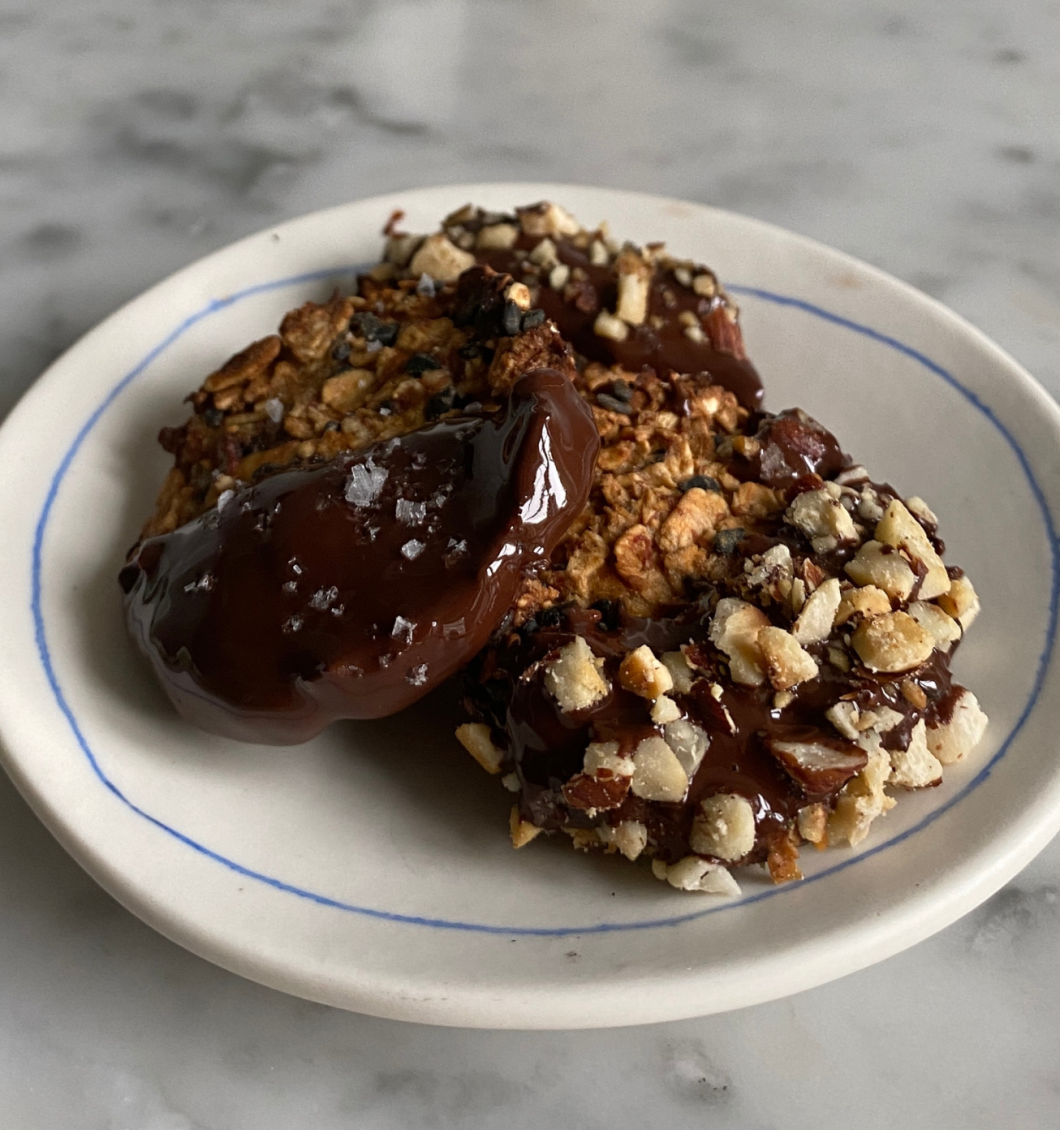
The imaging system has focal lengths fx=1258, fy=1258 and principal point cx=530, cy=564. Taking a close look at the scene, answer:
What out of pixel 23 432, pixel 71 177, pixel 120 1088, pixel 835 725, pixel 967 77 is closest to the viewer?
pixel 835 725

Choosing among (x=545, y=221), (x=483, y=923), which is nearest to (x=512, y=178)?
(x=545, y=221)

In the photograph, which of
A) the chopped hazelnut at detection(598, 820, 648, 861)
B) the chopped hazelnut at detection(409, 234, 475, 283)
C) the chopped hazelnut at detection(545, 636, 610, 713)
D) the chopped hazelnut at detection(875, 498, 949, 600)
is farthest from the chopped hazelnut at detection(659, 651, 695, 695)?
the chopped hazelnut at detection(409, 234, 475, 283)

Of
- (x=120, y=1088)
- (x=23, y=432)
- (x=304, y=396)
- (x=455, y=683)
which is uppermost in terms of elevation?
(x=304, y=396)

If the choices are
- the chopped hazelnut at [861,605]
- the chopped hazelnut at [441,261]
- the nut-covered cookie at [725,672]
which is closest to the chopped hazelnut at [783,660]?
the nut-covered cookie at [725,672]

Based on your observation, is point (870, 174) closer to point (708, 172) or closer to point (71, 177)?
point (708, 172)

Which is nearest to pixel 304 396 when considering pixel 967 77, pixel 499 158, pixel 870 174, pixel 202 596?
pixel 202 596

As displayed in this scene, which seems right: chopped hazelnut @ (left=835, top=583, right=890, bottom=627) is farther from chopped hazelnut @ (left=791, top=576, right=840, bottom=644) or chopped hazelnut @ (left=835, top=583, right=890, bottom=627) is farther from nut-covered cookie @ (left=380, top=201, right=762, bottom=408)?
nut-covered cookie @ (left=380, top=201, right=762, bottom=408)

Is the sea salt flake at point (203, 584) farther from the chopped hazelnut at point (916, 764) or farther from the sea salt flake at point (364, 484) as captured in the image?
the chopped hazelnut at point (916, 764)
